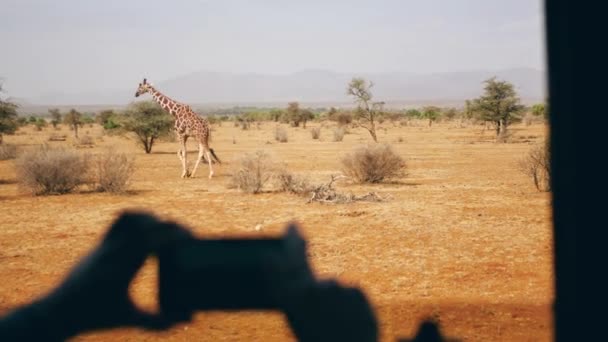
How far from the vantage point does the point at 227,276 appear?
81 centimetres

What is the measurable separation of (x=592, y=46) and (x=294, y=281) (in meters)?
0.54

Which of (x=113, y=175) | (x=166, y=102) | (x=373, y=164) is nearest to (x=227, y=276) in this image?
(x=113, y=175)

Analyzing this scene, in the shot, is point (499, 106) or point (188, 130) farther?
point (499, 106)

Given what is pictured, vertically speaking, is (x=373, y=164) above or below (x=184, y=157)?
below

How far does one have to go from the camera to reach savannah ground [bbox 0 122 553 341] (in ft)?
19.3

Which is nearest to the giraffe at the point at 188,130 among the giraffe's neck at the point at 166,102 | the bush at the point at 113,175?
the giraffe's neck at the point at 166,102

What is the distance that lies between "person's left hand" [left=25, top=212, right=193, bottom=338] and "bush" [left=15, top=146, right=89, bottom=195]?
52.4ft

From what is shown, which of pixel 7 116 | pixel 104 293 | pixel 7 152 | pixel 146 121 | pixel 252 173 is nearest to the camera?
pixel 104 293

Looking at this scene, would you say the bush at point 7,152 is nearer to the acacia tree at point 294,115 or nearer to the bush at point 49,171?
the bush at point 49,171

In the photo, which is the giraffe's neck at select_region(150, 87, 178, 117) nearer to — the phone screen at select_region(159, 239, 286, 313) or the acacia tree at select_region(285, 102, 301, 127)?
the phone screen at select_region(159, 239, 286, 313)

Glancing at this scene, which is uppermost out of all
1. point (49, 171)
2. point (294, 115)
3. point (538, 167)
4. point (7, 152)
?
point (294, 115)

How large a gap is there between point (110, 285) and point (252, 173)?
1510 cm

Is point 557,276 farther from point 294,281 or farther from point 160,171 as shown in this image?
point 160,171

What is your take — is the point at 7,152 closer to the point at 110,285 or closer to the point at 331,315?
the point at 110,285
